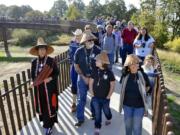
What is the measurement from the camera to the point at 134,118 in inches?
225

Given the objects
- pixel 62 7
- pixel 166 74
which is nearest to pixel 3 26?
pixel 166 74

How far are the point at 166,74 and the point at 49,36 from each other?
2015 inches

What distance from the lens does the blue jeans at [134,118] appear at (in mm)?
5664

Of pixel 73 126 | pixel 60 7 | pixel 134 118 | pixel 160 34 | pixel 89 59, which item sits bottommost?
pixel 60 7

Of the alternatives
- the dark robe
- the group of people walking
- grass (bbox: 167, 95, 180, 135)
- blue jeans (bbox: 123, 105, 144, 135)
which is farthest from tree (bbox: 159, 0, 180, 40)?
blue jeans (bbox: 123, 105, 144, 135)

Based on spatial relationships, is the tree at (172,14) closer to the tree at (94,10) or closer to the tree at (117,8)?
the tree at (117,8)

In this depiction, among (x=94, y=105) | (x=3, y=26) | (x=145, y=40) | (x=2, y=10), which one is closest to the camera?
(x=94, y=105)

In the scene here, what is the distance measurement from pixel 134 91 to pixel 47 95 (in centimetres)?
174

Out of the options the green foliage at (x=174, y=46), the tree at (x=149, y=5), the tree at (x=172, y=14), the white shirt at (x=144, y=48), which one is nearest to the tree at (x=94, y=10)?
the tree at (x=149, y=5)

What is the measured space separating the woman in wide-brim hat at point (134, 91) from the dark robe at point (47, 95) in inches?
56.0

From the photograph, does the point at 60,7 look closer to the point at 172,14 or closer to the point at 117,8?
the point at 117,8

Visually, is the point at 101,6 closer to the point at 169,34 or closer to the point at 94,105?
the point at 169,34

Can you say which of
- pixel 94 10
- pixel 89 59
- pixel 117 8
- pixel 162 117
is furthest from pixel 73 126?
pixel 94 10

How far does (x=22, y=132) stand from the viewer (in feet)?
22.6
